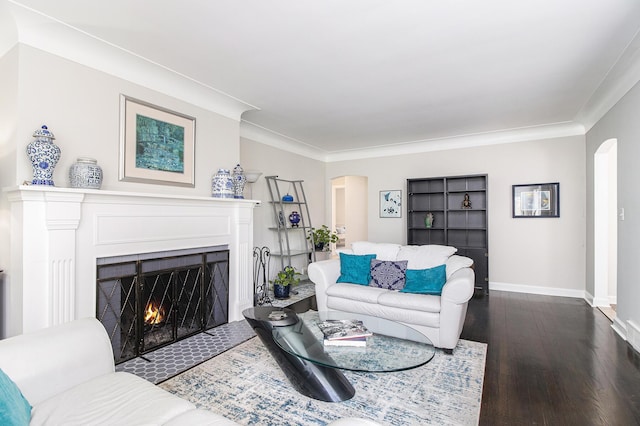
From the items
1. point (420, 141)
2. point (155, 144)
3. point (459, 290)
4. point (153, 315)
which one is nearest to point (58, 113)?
point (155, 144)

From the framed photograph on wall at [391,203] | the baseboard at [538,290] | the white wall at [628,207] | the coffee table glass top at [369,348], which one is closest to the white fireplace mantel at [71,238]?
the coffee table glass top at [369,348]

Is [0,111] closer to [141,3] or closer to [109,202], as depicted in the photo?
[109,202]

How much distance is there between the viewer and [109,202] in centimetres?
276

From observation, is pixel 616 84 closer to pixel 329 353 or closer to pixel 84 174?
pixel 329 353

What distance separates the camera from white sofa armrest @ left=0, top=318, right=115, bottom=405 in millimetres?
1431

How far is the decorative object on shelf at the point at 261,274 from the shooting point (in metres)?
4.75

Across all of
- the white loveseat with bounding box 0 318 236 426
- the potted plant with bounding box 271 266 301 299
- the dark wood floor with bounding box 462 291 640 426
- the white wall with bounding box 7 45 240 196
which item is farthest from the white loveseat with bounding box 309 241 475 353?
the white loveseat with bounding box 0 318 236 426

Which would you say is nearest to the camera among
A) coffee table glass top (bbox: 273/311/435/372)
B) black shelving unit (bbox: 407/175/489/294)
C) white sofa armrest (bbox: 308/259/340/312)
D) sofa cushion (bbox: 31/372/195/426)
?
sofa cushion (bbox: 31/372/195/426)

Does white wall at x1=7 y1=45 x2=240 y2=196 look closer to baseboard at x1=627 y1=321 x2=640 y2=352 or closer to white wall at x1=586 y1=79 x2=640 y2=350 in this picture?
white wall at x1=586 y1=79 x2=640 y2=350

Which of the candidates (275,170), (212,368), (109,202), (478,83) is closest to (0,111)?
(109,202)

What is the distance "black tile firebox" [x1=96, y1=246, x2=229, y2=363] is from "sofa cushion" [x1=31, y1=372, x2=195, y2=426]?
4.51 ft

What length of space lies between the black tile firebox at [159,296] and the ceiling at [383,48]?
6.07 feet

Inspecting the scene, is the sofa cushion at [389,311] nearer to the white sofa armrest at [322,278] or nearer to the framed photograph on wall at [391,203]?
the white sofa armrest at [322,278]

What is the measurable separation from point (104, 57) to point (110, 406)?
2.76 meters
